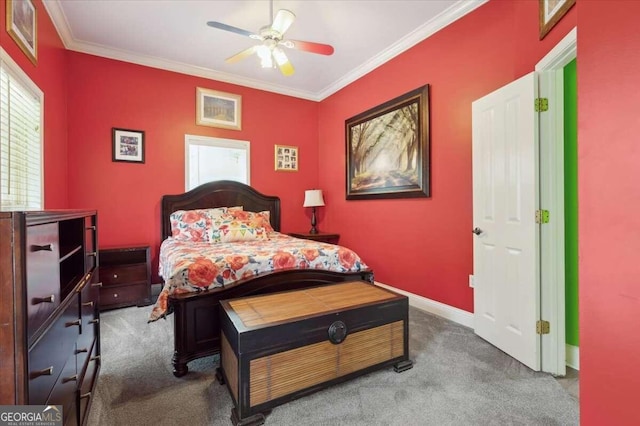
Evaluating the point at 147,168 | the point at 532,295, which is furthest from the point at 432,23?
the point at 147,168

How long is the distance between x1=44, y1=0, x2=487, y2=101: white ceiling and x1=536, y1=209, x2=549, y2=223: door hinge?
1945mm

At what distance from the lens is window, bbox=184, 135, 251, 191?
4.03 metres

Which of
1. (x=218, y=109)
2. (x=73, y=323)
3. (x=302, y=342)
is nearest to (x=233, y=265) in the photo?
(x=302, y=342)

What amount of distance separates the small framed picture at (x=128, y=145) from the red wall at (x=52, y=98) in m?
0.47

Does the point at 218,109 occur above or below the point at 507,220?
above

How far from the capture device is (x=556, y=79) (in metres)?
1.94

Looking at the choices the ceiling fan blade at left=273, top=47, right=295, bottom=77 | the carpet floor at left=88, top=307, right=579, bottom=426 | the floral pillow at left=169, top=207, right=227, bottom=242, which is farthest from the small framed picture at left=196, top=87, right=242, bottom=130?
the carpet floor at left=88, top=307, right=579, bottom=426

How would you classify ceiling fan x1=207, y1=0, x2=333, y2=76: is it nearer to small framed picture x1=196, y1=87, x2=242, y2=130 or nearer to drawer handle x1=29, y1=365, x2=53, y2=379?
small framed picture x1=196, y1=87, x2=242, y2=130

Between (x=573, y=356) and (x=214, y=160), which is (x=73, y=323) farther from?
(x=214, y=160)

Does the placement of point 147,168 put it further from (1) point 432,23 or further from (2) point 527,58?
(2) point 527,58

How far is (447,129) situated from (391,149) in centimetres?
76

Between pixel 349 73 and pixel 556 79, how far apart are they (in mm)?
2709

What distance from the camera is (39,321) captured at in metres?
0.85

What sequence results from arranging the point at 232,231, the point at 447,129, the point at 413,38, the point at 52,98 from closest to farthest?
the point at 52,98, the point at 447,129, the point at 413,38, the point at 232,231
